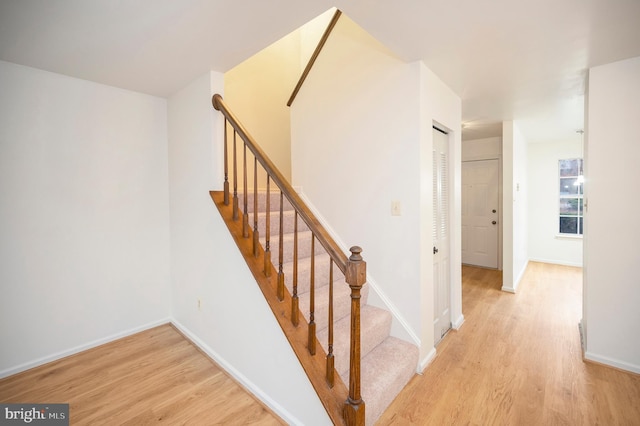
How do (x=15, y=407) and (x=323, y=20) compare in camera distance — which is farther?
(x=323, y=20)

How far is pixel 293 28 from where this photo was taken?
1758 mm

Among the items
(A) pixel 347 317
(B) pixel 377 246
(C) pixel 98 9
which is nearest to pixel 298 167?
(B) pixel 377 246

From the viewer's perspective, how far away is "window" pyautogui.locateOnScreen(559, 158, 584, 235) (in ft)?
16.8

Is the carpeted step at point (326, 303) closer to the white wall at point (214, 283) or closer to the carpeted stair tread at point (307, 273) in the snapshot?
the carpeted stair tread at point (307, 273)

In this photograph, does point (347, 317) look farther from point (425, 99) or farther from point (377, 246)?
point (425, 99)

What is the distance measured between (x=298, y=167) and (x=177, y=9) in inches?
65.9

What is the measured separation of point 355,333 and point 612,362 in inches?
93.5

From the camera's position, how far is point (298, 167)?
298cm

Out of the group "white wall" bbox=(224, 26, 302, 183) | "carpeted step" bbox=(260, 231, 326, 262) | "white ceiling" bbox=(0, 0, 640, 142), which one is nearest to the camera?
"white ceiling" bbox=(0, 0, 640, 142)

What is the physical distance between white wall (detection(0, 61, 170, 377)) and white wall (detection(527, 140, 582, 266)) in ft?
20.9

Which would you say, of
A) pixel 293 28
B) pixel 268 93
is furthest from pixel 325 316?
pixel 268 93

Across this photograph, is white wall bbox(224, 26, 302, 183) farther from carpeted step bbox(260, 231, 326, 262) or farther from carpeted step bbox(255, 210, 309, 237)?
carpeted step bbox(260, 231, 326, 262)

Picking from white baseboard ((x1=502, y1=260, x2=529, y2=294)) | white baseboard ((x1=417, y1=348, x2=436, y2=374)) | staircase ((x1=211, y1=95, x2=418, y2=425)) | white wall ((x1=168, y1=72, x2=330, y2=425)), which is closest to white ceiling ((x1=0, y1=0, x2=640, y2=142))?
white wall ((x1=168, y1=72, x2=330, y2=425))

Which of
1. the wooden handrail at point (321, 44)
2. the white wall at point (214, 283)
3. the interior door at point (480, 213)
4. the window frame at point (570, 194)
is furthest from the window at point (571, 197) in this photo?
the white wall at point (214, 283)
